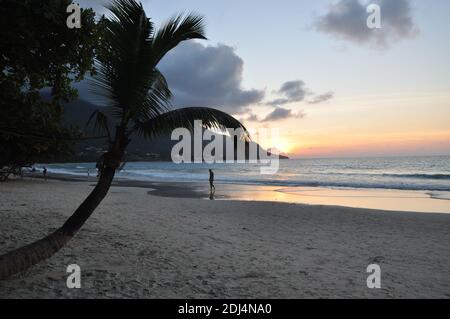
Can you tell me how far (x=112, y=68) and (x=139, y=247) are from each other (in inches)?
140

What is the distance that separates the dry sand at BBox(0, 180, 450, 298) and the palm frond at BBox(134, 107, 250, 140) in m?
2.22

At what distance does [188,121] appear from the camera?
581 cm

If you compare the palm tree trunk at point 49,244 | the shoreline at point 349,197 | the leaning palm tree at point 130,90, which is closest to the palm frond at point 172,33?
the leaning palm tree at point 130,90

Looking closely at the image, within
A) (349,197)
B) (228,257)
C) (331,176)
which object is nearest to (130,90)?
(228,257)

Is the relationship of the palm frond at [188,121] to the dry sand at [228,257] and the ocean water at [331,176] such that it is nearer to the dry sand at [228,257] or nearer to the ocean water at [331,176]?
the dry sand at [228,257]

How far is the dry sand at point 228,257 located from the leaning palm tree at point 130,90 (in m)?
0.97

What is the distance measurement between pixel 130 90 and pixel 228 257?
354cm

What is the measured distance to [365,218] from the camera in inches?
523

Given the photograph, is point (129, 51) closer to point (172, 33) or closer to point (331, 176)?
point (172, 33)

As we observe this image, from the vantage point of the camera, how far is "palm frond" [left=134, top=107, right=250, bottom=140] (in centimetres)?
573

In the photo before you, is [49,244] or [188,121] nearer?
[49,244]
